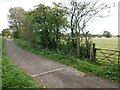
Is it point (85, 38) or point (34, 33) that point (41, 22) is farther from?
point (85, 38)

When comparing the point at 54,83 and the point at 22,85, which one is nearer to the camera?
the point at 22,85

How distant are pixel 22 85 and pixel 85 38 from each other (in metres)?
10.2

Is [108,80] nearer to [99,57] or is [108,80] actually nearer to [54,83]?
[54,83]

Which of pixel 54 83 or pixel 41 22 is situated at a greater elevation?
pixel 41 22

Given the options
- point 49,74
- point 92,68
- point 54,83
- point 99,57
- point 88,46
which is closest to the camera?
point 54,83

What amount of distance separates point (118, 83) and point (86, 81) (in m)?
1.44

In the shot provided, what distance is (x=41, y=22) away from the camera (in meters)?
24.7

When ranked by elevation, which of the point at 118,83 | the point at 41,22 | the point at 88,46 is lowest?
the point at 118,83

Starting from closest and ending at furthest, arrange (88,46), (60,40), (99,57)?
(99,57) → (88,46) → (60,40)

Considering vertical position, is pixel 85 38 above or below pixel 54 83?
above

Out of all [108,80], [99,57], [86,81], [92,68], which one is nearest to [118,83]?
[108,80]

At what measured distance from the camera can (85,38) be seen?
1848 centimetres

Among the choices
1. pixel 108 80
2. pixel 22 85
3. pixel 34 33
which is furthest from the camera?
pixel 34 33

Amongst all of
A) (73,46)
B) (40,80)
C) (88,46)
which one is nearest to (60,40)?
(73,46)
